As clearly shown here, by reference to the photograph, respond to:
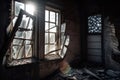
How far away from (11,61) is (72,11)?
12.1 feet

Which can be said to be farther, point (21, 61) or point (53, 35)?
point (53, 35)

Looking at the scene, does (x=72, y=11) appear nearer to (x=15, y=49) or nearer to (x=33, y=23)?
(x=33, y=23)

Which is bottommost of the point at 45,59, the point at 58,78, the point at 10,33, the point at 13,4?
the point at 58,78

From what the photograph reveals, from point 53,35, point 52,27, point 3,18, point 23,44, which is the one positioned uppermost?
point 3,18

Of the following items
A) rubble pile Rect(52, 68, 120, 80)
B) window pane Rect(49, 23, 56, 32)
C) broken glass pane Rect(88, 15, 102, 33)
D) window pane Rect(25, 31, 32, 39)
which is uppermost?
broken glass pane Rect(88, 15, 102, 33)

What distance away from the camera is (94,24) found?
24.4 ft

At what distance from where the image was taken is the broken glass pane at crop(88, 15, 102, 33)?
734 cm

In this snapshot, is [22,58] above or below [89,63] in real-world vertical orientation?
above

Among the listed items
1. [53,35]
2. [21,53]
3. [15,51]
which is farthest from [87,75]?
[15,51]

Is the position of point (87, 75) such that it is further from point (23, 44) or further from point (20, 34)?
point (20, 34)

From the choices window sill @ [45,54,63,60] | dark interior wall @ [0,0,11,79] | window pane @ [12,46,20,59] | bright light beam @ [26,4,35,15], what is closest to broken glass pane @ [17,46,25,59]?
window pane @ [12,46,20,59]

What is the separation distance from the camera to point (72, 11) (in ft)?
22.7

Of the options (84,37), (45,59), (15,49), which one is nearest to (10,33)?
(15,49)

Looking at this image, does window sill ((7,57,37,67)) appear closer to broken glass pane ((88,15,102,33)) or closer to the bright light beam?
the bright light beam
